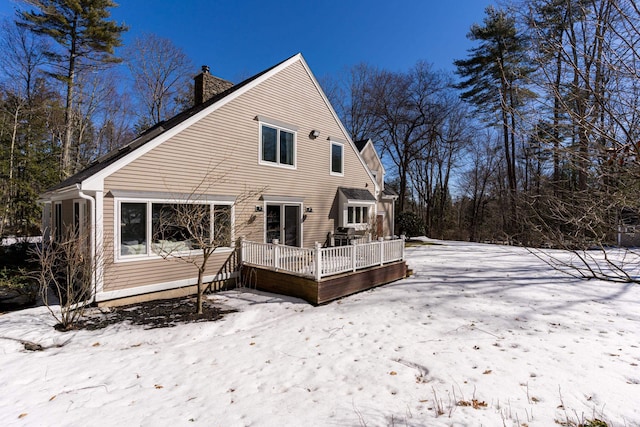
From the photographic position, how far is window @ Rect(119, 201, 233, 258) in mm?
7184

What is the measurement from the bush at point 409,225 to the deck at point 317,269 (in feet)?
43.9

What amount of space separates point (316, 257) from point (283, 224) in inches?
142

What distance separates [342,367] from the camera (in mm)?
4441

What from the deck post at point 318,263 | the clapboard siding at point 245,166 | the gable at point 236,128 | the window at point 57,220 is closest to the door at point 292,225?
the clapboard siding at point 245,166

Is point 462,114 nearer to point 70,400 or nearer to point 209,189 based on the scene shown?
point 209,189

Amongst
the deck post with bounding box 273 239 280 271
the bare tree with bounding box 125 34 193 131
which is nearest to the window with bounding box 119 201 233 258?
the deck post with bounding box 273 239 280 271

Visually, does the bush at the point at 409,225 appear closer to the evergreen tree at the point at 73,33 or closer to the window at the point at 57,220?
the window at the point at 57,220

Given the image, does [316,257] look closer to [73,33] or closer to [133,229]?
[133,229]

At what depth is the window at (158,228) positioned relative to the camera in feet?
23.6

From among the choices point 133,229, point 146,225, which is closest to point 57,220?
point 133,229

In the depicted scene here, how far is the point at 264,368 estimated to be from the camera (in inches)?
175

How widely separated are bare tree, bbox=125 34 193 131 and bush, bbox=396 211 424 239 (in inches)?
786

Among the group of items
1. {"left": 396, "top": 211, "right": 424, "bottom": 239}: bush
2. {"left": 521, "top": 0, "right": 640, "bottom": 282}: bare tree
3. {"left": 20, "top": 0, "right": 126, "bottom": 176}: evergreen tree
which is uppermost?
{"left": 20, "top": 0, "right": 126, "bottom": 176}: evergreen tree

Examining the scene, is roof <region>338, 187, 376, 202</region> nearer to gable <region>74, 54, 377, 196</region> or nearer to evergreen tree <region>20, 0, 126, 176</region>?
gable <region>74, 54, 377, 196</region>
